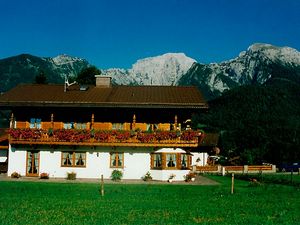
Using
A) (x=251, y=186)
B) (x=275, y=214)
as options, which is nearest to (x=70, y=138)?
(x=251, y=186)

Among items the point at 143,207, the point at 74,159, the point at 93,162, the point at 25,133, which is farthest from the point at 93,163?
the point at 143,207

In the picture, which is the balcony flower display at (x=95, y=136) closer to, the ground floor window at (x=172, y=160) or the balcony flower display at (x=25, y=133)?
the balcony flower display at (x=25, y=133)

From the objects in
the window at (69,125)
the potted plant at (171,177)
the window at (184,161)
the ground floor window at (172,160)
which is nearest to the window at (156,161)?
the ground floor window at (172,160)

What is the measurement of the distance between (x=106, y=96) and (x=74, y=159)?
6179 millimetres

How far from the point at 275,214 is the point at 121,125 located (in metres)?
21.3

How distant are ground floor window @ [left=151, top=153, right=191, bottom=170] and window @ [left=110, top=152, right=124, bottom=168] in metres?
2.49

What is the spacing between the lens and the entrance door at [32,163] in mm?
36125

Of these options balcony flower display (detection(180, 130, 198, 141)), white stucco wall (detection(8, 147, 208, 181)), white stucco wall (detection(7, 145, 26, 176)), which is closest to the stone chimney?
white stucco wall (detection(8, 147, 208, 181))

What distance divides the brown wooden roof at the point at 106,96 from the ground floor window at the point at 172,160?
12.6 ft

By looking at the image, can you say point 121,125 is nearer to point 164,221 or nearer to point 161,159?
point 161,159

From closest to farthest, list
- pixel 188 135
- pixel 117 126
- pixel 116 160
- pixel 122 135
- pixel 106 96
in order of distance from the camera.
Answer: pixel 188 135 → pixel 122 135 → pixel 116 160 → pixel 117 126 → pixel 106 96

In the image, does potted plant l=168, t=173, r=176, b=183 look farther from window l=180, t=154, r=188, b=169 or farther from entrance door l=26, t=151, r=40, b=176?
entrance door l=26, t=151, r=40, b=176

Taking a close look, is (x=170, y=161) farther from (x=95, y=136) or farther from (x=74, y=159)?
(x=74, y=159)

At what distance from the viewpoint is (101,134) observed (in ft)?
113
